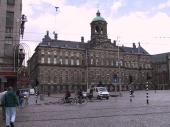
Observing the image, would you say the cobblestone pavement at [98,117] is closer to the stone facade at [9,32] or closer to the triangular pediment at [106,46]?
the stone facade at [9,32]

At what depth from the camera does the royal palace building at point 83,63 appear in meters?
108

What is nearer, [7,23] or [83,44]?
[7,23]

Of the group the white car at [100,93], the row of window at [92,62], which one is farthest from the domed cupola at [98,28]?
the white car at [100,93]

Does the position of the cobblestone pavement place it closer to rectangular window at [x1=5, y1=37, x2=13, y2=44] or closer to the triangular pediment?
rectangular window at [x1=5, y1=37, x2=13, y2=44]

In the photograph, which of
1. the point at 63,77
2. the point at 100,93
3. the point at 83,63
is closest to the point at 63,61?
the point at 63,77

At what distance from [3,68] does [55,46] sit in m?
83.2

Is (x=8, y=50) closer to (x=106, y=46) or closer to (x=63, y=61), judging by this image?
(x=63, y=61)

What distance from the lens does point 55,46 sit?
365ft

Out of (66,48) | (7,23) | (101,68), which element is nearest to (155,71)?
(101,68)

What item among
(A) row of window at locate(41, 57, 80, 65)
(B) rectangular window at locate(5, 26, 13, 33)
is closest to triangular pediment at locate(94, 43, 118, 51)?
(A) row of window at locate(41, 57, 80, 65)

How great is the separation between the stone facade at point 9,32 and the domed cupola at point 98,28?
8501 cm

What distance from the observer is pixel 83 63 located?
383ft

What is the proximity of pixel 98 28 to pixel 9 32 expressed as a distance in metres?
87.4

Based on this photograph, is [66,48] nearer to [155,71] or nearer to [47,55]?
[47,55]
